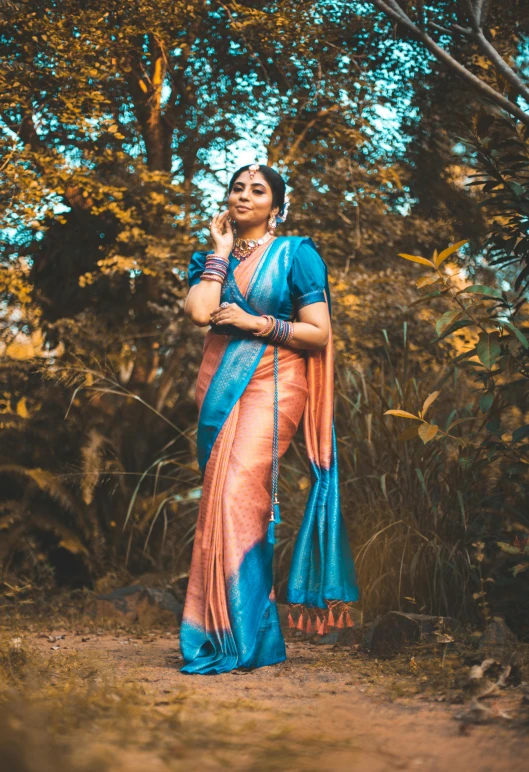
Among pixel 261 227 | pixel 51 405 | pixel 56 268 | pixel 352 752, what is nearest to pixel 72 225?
pixel 56 268

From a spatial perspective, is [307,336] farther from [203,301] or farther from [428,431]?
[428,431]

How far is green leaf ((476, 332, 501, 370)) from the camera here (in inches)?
139

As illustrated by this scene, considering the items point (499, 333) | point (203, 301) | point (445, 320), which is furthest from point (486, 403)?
point (203, 301)

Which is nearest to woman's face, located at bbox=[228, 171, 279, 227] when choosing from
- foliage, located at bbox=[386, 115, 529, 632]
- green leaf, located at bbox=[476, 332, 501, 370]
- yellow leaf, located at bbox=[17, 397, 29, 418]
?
foliage, located at bbox=[386, 115, 529, 632]

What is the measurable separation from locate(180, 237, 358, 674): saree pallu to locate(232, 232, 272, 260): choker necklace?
0.15 feet

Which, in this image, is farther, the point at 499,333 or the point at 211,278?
the point at 211,278

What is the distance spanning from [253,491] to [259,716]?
1.22m

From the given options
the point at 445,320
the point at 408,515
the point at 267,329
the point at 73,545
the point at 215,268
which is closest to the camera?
the point at 445,320

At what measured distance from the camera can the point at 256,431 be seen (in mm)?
3803

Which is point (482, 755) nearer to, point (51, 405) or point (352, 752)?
point (352, 752)

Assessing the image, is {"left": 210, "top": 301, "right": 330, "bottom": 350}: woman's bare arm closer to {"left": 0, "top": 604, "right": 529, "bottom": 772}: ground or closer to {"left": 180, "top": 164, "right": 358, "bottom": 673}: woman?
{"left": 180, "top": 164, "right": 358, "bottom": 673}: woman

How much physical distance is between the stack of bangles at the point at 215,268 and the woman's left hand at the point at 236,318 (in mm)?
167

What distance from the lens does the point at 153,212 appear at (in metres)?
A: 6.68

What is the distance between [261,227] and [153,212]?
280 centimetres
